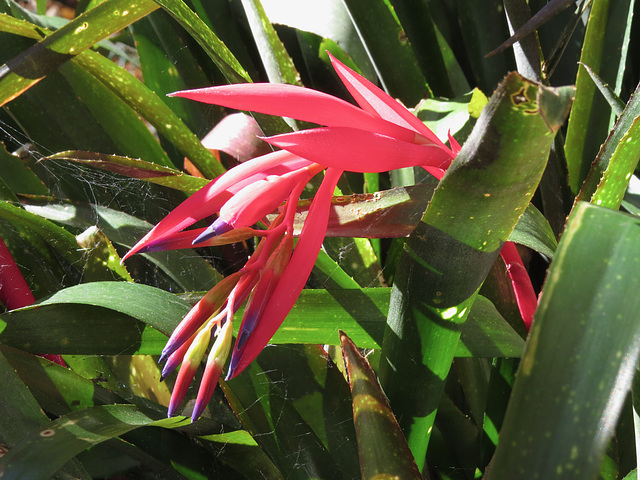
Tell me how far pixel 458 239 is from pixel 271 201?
0.37ft

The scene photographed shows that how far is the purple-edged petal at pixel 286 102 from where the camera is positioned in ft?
0.93

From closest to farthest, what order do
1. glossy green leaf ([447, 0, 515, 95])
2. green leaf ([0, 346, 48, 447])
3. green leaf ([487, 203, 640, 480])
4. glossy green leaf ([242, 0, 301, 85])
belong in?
1. green leaf ([487, 203, 640, 480])
2. green leaf ([0, 346, 48, 447])
3. glossy green leaf ([242, 0, 301, 85])
4. glossy green leaf ([447, 0, 515, 95])

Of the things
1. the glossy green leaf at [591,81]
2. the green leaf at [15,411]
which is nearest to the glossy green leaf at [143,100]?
the green leaf at [15,411]

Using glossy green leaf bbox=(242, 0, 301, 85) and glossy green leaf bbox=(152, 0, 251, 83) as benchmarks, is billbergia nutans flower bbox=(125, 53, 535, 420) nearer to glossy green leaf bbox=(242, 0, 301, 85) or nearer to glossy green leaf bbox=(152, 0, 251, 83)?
glossy green leaf bbox=(152, 0, 251, 83)

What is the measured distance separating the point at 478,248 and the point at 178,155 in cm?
60

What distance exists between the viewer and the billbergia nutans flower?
280 millimetres

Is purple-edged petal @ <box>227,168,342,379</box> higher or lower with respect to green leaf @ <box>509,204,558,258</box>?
higher

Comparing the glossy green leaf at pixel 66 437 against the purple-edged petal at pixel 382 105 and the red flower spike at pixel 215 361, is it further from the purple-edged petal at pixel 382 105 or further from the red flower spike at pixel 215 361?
the purple-edged petal at pixel 382 105

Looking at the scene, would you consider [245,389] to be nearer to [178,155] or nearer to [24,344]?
[24,344]

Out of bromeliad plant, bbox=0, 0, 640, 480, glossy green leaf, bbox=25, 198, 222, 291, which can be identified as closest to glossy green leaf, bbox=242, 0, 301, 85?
bromeliad plant, bbox=0, 0, 640, 480

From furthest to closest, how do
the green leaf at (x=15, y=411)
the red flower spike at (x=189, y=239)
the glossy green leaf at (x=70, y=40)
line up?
the glossy green leaf at (x=70, y=40)
the green leaf at (x=15, y=411)
the red flower spike at (x=189, y=239)

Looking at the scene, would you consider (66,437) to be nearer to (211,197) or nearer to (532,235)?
(211,197)

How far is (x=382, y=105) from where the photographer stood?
332mm

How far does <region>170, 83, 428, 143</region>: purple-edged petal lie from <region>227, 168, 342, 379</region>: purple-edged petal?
31 mm
